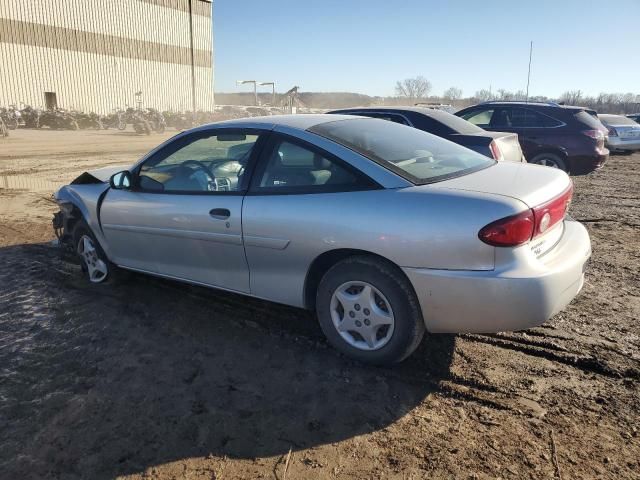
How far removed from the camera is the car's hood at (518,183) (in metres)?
2.89

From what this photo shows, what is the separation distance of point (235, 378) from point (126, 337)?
1.06m

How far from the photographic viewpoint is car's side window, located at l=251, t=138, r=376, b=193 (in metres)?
3.14

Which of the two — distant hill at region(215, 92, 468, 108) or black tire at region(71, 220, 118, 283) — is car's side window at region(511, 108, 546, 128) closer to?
black tire at region(71, 220, 118, 283)

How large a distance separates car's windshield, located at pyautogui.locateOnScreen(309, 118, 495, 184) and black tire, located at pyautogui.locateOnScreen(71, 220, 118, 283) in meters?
2.37

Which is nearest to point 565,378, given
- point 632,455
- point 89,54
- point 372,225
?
point 632,455

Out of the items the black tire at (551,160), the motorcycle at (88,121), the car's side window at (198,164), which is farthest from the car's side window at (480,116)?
the motorcycle at (88,121)

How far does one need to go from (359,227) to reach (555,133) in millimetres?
8380

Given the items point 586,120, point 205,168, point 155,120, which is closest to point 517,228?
point 205,168

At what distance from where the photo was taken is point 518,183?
10.2 ft

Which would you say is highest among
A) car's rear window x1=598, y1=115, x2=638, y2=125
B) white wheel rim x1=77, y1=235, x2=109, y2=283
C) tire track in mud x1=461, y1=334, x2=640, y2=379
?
car's rear window x1=598, y1=115, x2=638, y2=125

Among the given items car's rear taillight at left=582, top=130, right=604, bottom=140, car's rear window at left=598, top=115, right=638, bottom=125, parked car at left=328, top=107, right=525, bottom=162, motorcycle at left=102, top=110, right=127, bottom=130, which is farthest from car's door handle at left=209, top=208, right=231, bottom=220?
motorcycle at left=102, top=110, right=127, bottom=130

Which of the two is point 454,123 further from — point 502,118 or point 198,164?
point 198,164

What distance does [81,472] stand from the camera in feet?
7.68

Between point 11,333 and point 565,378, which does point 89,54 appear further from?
point 565,378
